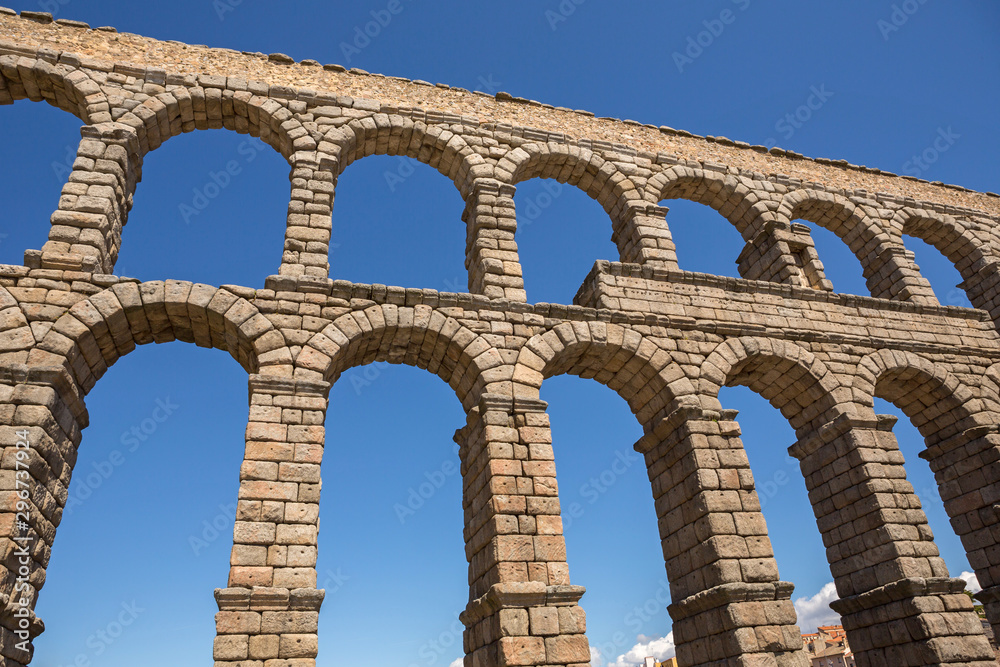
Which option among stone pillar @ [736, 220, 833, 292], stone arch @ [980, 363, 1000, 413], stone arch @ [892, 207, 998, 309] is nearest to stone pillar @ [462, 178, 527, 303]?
stone pillar @ [736, 220, 833, 292]

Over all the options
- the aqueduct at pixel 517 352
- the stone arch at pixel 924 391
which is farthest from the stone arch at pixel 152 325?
the stone arch at pixel 924 391

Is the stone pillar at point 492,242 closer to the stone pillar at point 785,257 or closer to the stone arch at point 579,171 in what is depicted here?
the stone arch at point 579,171

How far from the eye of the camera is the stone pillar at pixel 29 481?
6621 millimetres

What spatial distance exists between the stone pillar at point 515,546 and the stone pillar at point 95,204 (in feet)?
18.8

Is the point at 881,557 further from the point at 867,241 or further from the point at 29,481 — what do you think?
the point at 29,481

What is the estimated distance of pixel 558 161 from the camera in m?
12.7

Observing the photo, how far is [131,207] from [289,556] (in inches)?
262

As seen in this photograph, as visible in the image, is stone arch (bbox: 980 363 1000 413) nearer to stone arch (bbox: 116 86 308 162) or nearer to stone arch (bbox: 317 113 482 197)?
stone arch (bbox: 317 113 482 197)

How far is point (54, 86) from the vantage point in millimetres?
10898

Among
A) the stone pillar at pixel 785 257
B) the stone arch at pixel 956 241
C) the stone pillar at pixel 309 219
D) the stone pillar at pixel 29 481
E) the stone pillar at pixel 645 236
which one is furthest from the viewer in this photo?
the stone arch at pixel 956 241

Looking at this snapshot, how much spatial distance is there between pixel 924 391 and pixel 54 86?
16069 mm

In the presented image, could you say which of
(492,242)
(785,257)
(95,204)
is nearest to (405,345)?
(492,242)

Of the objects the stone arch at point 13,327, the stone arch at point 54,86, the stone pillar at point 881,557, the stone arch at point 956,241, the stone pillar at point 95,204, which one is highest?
the stone arch at point 54,86

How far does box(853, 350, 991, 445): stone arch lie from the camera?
36.9ft
